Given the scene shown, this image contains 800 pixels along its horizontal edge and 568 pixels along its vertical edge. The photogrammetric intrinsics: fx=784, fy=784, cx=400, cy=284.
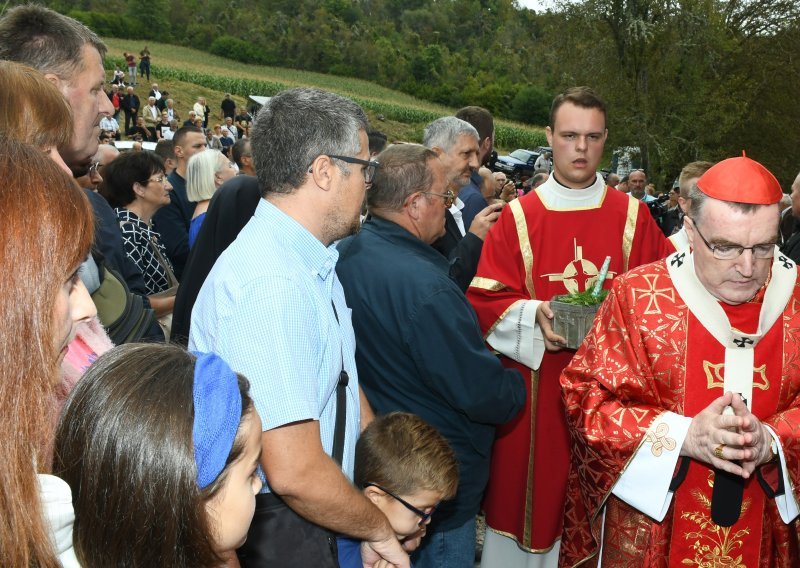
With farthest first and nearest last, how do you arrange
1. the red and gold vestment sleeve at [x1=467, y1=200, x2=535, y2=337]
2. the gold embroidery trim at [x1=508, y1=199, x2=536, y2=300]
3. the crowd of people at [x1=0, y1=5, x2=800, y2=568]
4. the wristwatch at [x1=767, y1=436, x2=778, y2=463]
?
the gold embroidery trim at [x1=508, y1=199, x2=536, y2=300] < the red and gold vestment sleeve at [x1=467, y1=200, x2=535, y2=337] < the wristwatch at [x1=767, y1=436, x2=778, y2=463] < the crowd of people at [x1=0, y1=5, x2=800, y2=568]

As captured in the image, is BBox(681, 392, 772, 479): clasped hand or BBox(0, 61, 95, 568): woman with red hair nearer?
BBox(0, 61, 95, 568): woman with red hair

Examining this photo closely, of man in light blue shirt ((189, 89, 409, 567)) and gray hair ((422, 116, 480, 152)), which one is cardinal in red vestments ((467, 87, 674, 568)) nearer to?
gray hair ((422, 116, 480, 152))

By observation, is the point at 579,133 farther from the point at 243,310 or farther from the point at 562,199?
the point at 243,310

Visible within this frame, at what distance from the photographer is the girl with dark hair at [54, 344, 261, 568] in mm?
1425

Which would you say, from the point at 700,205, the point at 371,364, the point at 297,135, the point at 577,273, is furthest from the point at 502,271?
the point at 297,135

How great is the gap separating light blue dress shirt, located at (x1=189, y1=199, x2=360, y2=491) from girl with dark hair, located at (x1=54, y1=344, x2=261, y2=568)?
0.48 meters

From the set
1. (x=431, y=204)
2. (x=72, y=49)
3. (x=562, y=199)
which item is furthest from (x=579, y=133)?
(x=72, y=49)

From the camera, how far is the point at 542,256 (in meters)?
3.94

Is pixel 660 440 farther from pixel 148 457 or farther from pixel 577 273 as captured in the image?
pixel 148 457

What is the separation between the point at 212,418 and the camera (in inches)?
59.0

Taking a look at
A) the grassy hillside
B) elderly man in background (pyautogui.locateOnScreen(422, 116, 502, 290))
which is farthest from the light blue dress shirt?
the grassy hillside

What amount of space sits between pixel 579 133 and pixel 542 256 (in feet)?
2.14

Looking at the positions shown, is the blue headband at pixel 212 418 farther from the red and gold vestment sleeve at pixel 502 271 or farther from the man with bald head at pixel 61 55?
the red and gold vestment sleeve at pixel 502 271

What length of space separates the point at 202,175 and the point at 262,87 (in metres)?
55.4
